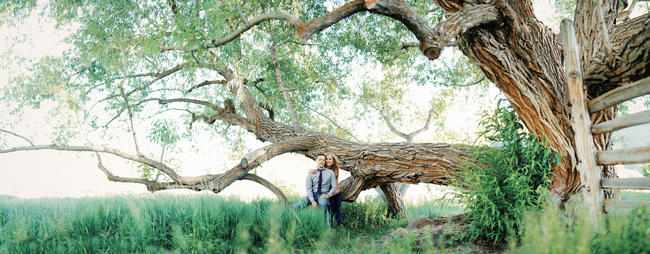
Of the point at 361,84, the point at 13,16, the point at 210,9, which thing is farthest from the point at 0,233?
the point at 361,84

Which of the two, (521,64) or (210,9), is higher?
(210,9)

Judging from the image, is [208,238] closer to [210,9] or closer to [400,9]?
[210,9]

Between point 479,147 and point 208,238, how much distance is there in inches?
156

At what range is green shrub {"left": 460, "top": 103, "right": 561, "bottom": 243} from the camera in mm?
5199

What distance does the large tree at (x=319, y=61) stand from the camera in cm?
509

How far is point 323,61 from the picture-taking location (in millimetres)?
10820

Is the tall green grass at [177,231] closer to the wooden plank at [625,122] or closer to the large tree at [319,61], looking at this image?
the large tree at [319,61]

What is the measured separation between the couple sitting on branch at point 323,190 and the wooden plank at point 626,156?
430 centimetres

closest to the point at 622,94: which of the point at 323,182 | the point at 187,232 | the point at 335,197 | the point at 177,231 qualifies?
the point at 323,182

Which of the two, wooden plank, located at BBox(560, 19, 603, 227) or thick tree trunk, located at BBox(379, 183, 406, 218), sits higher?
wooden plank, located at BBox(560, 19, 603, 227)

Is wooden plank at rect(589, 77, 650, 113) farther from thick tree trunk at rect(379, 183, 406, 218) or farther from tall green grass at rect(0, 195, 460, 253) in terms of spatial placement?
thick tree trunk at rect(379, 183, 406, 218)

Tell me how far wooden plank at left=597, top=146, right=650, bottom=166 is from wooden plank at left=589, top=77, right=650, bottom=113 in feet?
1.83

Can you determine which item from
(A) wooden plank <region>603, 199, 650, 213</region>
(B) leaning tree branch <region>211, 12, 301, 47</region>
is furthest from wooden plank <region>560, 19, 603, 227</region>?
(B) leaning tree branch <region>211, 12, 301, 47</region>

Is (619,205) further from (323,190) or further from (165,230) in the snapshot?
(165,230)
